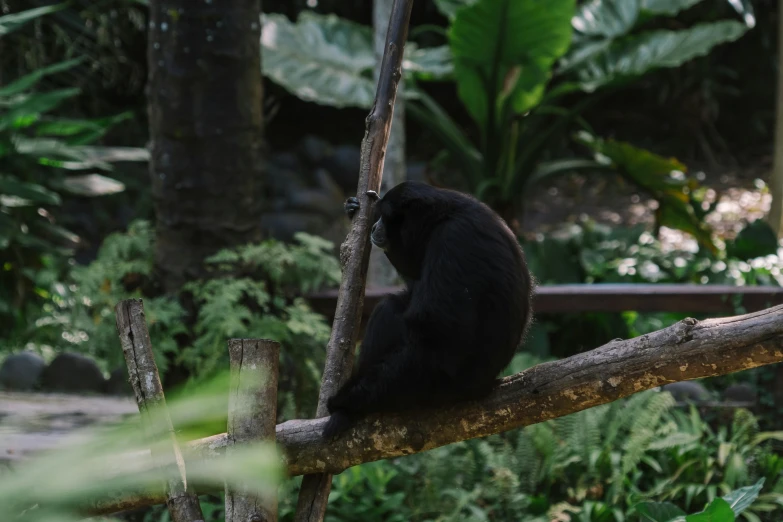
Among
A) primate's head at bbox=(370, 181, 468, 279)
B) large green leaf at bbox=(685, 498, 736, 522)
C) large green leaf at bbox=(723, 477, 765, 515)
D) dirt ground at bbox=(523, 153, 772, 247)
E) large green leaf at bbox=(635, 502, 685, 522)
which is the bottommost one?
dirt ground at bbox=(523, 153, 772, 247)

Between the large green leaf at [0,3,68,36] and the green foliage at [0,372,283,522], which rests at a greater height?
the large green leaf at [0,3,68,36]

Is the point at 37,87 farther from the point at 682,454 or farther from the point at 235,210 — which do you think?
the point at 682,454

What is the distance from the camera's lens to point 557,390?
7.03ft

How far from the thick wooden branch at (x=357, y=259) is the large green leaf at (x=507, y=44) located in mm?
3099

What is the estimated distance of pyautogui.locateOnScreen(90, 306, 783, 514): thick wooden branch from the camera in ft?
6.40

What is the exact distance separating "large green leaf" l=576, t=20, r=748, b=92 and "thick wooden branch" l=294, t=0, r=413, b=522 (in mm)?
4241

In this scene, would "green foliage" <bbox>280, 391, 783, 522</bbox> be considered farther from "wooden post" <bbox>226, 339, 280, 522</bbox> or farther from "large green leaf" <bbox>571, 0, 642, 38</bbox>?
"large green leaf" <bbox>571, 0, 642, 38</bbox>

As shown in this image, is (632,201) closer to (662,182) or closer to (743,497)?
(662,182)

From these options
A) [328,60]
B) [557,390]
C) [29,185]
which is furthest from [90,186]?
[557,390]

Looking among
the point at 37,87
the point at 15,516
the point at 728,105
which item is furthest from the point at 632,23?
the point at 15,516

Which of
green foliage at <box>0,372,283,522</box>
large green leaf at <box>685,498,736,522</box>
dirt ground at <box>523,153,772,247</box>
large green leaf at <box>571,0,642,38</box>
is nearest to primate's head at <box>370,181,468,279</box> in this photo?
large green leaf at <box>685,498,736,522</box>

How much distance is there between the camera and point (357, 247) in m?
2.49

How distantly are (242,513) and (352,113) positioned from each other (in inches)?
395

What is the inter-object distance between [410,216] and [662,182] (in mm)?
4340
